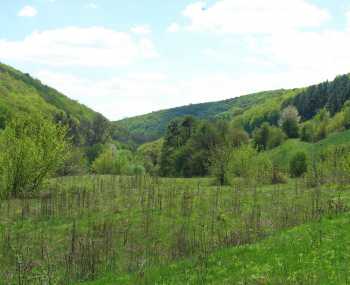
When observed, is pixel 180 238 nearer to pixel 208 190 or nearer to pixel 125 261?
pixel 125 261

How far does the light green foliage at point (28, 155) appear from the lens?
136 feet

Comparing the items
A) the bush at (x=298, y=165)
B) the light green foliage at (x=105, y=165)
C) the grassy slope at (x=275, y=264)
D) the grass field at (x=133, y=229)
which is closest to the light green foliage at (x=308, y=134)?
the bush at (x=298, y=165)

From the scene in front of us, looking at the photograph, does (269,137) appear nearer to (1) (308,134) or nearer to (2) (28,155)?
(1) (308,134)

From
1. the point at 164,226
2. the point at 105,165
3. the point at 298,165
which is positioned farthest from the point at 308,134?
the point at 164,226

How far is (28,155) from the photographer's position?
41.6 metres

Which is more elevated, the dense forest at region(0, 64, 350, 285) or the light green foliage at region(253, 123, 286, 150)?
the light green foliage at region(253, 123, 286, 150)

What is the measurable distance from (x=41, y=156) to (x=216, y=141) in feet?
167

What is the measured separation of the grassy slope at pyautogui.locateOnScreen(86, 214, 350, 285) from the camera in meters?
16.2

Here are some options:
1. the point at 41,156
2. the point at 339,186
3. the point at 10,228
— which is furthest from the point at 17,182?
the point at 339,186

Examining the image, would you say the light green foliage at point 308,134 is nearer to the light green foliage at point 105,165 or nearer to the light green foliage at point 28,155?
the light green foliage at point 105,165

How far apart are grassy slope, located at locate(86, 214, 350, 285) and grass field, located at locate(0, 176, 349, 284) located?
18cm

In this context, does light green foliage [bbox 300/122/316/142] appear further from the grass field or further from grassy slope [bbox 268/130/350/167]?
the grass field

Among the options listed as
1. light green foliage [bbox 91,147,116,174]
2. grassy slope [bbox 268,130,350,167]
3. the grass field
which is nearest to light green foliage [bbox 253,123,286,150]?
grassy slope [bbox 268,130,350,167]

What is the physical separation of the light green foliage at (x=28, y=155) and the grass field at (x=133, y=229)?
2050 mm
